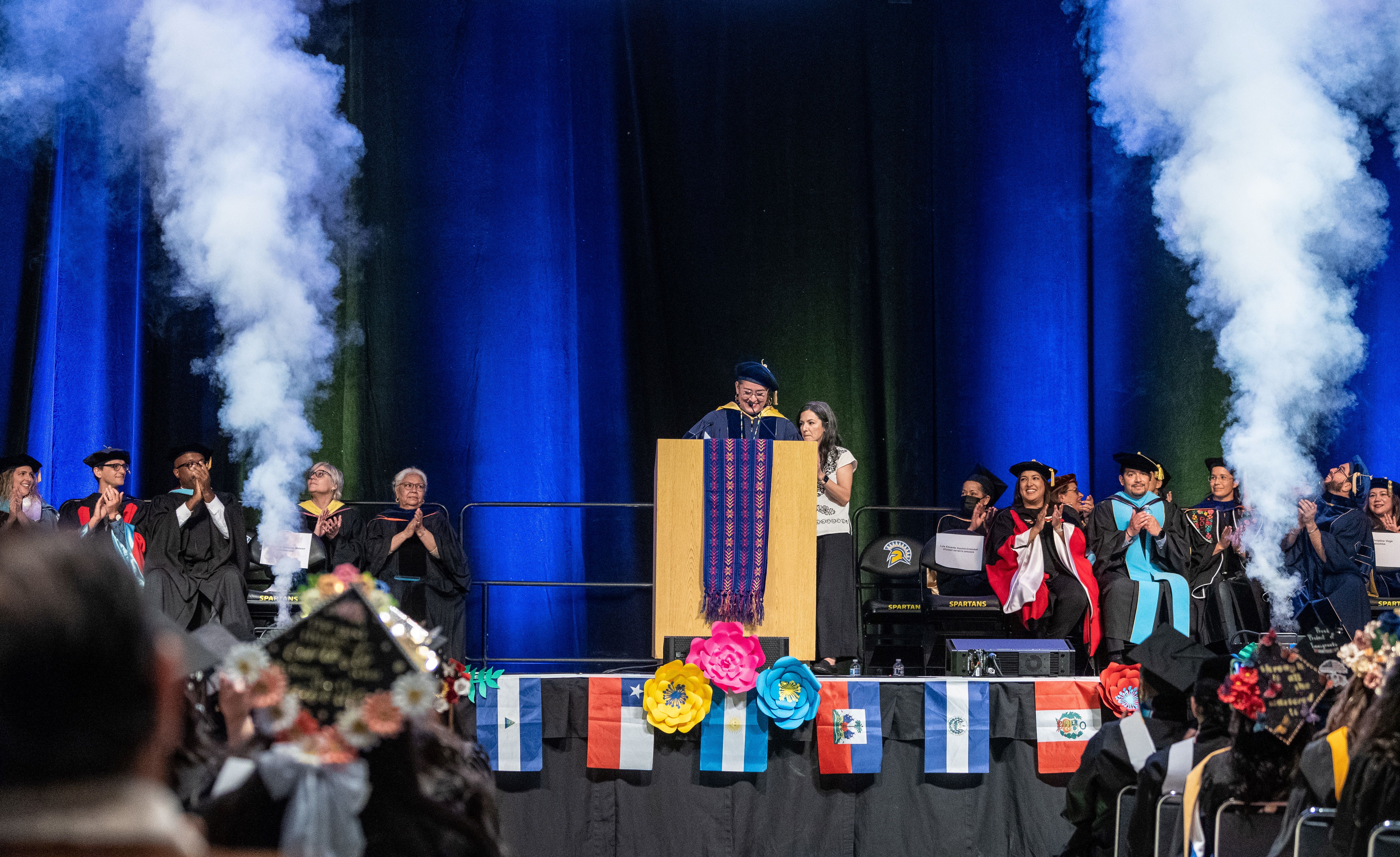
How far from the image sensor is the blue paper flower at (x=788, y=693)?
559cm

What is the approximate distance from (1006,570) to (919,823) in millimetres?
1912

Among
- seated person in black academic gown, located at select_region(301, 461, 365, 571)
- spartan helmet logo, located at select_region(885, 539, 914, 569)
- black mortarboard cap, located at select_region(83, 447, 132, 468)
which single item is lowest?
spartan helmet logo, located at select_region(885, 539, 914, 569)

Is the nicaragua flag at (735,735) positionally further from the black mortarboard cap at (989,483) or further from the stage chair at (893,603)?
the black mortarboard cap at (989,483)

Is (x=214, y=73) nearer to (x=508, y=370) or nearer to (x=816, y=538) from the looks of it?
(x=508, y=370)

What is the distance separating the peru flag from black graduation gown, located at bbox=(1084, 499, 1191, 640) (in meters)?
1.21

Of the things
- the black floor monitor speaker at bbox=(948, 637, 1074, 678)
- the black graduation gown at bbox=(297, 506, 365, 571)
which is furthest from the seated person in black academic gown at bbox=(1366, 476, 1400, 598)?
the black graduation gown at bbox=(297, 506, 365, 571)

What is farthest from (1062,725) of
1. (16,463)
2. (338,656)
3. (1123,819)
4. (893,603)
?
(16,463)

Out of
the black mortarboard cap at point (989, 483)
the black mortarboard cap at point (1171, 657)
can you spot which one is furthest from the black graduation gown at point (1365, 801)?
the black mortarboard cap at point (989, 483)

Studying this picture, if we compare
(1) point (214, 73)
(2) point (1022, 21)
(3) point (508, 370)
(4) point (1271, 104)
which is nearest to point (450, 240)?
(3) point (508, 370)

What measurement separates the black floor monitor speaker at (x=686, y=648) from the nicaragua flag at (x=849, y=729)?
245mm

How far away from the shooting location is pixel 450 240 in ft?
30.6

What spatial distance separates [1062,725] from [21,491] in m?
5.36

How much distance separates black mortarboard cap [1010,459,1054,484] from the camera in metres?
7.65

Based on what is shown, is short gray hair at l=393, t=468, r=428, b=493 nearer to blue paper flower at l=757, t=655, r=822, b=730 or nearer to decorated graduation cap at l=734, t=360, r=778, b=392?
decorated graduation cap at l=734, t=360, r=778, b=392
